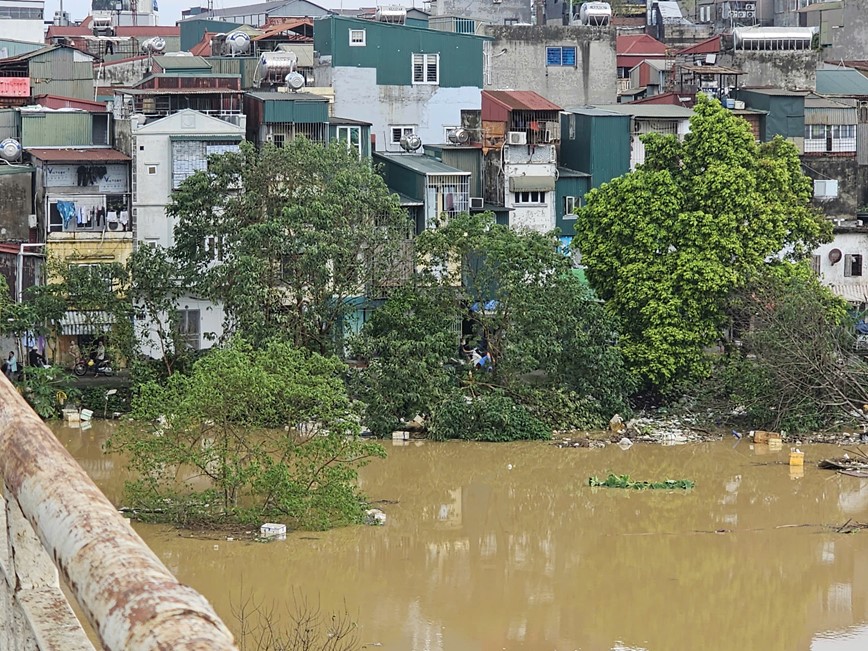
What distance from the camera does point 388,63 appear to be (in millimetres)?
32031

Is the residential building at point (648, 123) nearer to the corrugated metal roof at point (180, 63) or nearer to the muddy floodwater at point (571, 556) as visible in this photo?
the corrugated metal roof at point (180, 63)

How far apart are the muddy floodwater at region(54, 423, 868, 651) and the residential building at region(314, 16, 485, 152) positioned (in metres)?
12.7

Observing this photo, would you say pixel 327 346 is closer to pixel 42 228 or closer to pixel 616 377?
pixel 616 377

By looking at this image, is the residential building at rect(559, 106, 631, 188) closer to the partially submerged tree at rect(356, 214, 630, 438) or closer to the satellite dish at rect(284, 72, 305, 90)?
the satellite dish at rect(284, 72, 305, 90)

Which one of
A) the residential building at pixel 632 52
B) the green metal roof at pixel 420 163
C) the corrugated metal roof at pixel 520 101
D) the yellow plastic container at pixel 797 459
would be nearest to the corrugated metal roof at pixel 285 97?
the green metal roof at pixel 420 163

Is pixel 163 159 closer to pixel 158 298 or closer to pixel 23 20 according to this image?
pixel 158 298

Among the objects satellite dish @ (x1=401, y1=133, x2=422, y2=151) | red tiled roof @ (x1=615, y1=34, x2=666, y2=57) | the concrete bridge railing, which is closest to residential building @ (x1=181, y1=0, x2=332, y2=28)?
red tiled roof @ (x1=615, y1=34, x2=666, y2=57)

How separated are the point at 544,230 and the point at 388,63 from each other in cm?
580

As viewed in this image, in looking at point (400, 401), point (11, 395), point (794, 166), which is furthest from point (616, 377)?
point (11, 395)

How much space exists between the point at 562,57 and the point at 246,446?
855 inches

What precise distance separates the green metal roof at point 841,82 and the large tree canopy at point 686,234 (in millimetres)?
13312

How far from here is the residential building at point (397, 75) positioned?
3189 centimetres

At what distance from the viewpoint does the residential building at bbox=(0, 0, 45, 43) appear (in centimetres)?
4303

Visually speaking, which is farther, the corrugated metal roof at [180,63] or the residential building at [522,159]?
the corrugated metal roof at [180,63]
